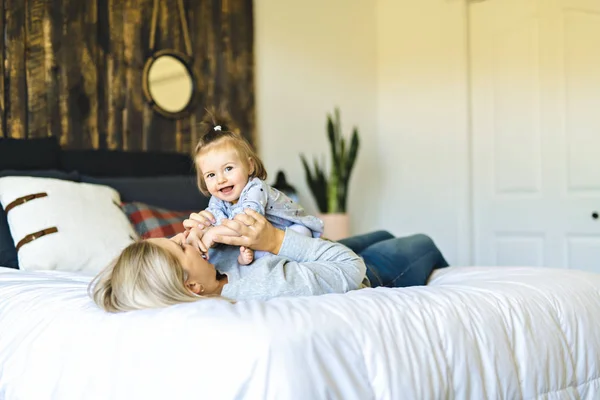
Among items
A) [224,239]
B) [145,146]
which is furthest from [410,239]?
[145,146]

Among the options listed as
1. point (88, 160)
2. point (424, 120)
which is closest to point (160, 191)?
point (88, 160)

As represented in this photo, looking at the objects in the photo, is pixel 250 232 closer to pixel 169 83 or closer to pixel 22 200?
pixel 22 200

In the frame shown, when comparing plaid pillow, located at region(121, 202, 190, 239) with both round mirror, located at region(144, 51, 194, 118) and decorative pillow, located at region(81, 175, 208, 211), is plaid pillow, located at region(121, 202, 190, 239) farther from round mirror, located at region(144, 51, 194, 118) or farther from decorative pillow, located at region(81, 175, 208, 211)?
round mirror, located at region(144, 51, 194, 118)

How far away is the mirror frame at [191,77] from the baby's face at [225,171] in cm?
190

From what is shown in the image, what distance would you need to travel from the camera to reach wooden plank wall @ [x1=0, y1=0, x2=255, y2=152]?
3098 mm

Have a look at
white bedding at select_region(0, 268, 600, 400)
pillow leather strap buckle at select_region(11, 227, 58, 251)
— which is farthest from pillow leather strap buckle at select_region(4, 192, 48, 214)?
white bedding at select_region(0, 268, 600, 400)

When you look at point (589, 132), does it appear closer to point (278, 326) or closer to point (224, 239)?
point (224, 239)

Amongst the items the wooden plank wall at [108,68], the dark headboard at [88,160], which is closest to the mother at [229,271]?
the dark headboard at [88,160]

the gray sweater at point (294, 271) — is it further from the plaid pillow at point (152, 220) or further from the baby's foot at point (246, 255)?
the plaid pillow at point (152, 220)

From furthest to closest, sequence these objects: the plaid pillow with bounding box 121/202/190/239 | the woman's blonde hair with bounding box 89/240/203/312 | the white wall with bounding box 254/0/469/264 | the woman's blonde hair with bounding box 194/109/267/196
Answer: the white wall with bounding box 254/0/469/264, the plaid pillow with bounding box 121/202/190/239, the woman's blonde hair with bounding box 194/109/267/196, the woman's blonde hair with bounding box 89/240/203/312

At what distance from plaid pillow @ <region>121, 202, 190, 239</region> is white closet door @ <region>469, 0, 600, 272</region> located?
2.51 m

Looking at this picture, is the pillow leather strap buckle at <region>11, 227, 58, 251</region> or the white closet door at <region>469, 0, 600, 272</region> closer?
the pillow leather strap buckle at <region>11, 227, 58, 251</region>

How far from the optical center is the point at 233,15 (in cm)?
407

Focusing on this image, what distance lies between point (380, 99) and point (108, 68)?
2.27 metres
